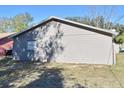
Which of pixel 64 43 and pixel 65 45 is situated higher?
pixel 64 43

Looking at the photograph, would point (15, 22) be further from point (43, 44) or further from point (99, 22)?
point (43, 44)

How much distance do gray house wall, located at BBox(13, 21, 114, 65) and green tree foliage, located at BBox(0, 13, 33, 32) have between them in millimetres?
36603

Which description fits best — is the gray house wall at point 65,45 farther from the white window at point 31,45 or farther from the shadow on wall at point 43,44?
the white window at point 31,45

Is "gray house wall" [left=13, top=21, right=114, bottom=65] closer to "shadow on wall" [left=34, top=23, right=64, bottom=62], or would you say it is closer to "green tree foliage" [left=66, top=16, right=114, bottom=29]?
"shadow on wall" [left=34, top=23, right=64, bottom=62]

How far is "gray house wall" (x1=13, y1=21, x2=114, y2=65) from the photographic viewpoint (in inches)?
666

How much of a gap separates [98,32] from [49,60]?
4.63 meters

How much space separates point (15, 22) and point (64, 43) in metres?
40.1

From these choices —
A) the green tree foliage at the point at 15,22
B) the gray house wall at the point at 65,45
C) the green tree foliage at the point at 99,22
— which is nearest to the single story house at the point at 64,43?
the gray house wall at the point at 65,45

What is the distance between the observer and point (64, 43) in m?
17.7

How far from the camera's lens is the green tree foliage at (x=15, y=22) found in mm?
55125

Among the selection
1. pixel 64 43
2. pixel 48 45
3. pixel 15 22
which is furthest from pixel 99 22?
pixel 64 43
